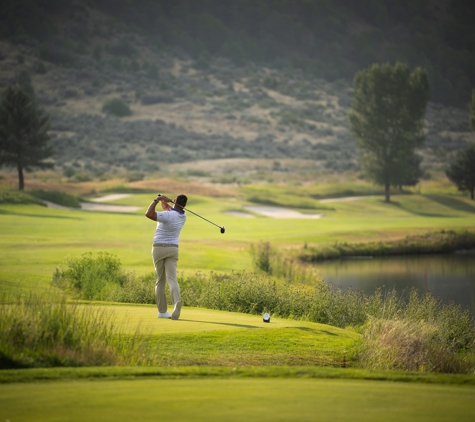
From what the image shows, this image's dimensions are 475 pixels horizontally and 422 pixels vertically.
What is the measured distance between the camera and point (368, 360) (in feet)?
42.2

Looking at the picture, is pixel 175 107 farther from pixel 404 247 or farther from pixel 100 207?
pixel 404 247

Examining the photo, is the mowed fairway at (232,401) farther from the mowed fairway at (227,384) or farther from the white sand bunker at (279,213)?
the white sand bunker at (279,213)

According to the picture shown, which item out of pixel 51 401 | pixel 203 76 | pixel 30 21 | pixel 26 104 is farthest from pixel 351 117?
pixel 30 21

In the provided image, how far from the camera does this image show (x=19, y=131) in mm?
61562

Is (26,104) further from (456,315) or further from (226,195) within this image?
(456,315)

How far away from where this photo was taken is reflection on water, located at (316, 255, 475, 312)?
31.0 metres

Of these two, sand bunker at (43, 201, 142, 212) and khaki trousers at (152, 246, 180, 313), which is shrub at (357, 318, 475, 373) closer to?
khaki trousers at (152, 246, 180, 313)

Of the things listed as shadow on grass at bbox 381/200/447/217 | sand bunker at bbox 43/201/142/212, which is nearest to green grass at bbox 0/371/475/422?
sand bunker at bbox 43/201/142/212

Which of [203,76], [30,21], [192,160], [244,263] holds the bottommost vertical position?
[244,263]

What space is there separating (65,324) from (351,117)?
70246 mm

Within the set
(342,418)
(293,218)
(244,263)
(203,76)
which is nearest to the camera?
(342,418)

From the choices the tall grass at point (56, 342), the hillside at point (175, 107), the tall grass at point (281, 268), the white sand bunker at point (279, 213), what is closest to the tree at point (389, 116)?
the white sand bunker at point (279, 213)

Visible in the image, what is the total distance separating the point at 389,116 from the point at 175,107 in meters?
73.0

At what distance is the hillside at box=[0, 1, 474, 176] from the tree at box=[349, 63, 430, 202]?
2807 cm
